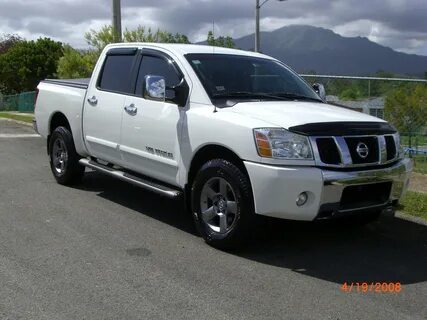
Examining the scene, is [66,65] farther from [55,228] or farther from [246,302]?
[246,302]

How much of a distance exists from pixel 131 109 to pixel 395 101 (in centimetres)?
547

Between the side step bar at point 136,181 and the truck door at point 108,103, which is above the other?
the truck door at point 108,103

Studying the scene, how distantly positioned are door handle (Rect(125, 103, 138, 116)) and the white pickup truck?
0.01 metres

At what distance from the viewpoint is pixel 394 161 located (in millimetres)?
5273

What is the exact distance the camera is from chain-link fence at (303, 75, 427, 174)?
9.68m

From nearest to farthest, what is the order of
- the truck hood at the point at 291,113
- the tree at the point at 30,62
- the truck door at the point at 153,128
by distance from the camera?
1. the truck hood at the point at 291,113
2. the truck door at the point at 153,128
3. the tree at the point at 30,62

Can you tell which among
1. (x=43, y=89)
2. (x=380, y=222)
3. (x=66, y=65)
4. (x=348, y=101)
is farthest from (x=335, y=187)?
(x=66, y=65)

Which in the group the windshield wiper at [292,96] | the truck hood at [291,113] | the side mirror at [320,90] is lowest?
the truck hood at [291,113]

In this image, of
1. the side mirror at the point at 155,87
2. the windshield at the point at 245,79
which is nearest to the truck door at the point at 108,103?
the side mirror at the point at 155,87

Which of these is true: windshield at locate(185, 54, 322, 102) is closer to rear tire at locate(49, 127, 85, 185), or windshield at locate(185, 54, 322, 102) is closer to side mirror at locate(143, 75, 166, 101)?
side mirror at locate(143, 75, 166, 101)

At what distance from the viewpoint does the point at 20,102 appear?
124ft

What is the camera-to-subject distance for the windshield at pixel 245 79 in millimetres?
5648

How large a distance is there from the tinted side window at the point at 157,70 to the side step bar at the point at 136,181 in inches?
37.1

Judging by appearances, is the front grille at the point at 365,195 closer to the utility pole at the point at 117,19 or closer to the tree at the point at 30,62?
the utility pole at the point at 117,19
